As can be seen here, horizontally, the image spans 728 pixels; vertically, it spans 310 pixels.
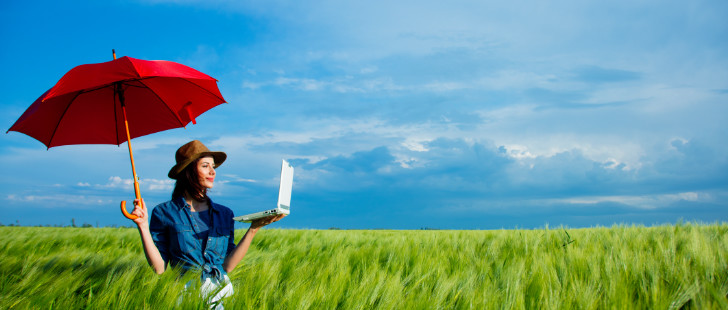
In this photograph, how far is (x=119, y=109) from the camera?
13.3 ft

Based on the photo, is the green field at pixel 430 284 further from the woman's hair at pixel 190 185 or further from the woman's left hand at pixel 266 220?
the woman's hair at pixel 190 185

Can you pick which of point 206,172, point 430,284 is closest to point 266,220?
point 206,172

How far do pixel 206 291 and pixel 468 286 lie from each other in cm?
180

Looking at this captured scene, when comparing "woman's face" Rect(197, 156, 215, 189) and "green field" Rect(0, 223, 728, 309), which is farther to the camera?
"woman's face" Rect(197, 156, 215, 189)

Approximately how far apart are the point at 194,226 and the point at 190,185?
0.30m

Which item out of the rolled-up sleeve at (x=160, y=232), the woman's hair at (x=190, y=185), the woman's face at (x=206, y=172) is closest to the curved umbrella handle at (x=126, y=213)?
the rolled-up sleeve at (x=160, y=232)

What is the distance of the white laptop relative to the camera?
2.39 meters

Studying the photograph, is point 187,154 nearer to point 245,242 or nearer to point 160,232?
point 160,232

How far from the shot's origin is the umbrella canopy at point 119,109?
388cm

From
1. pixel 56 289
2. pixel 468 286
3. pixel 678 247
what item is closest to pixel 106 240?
pixel 56 289

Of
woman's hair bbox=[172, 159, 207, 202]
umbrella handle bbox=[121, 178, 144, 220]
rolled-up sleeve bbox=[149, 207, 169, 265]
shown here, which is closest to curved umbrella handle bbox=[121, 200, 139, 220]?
umbrella handle bbox=[121, 178, 144, 220]

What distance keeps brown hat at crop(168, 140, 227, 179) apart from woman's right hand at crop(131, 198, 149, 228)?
0.34 m

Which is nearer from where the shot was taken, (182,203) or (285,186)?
(285,186)

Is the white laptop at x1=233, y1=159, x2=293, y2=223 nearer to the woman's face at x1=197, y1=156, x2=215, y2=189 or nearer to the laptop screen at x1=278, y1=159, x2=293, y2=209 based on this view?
the laptop screen at x1=278, y1=159, x2=293, y2=209
